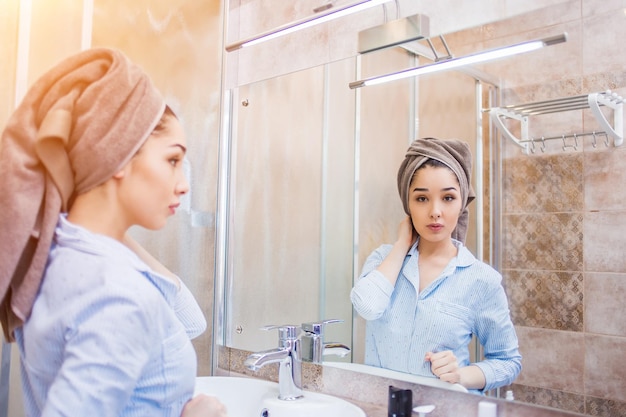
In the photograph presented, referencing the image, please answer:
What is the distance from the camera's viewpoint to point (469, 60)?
3.86 ft

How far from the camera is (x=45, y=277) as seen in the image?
0.74 m

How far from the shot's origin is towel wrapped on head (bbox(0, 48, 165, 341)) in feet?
2.35

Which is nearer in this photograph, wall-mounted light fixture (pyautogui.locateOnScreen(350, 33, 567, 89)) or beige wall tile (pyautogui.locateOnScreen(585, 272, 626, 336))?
beige wall tile (pyautogui.locateOnScreen(585, 272, 626, 336))

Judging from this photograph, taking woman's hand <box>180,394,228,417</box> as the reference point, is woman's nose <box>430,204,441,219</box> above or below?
above

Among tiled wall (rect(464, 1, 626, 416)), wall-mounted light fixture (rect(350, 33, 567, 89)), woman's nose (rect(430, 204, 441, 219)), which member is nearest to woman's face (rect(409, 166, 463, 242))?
woman's nose (rect(430, 204, 441, 219))

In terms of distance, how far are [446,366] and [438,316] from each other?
0.10m

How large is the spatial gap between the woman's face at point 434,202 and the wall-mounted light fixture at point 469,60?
0.75ft

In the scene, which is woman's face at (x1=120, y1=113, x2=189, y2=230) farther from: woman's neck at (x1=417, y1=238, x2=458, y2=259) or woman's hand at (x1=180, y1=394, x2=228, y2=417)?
woman's neck at (x1=417, y1=238, x2=458, y2=259)

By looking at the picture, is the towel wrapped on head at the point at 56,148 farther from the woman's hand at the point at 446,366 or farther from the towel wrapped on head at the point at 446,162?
the woman's hand at the point at 446,366

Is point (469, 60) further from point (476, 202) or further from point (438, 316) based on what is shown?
point (438, 316)

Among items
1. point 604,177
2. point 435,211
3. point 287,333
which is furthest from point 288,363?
point 604,177

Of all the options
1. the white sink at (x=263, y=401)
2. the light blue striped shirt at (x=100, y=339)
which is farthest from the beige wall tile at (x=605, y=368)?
the light blue striped shirt at (x=100, y=339)

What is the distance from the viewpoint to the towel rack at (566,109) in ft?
3.24

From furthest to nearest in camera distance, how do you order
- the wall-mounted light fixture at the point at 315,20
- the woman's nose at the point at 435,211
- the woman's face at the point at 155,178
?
1. the wall-mounted light fixture at the point at 315,20
2. the woman's nose at the point at 435,211
3. the woman's face at the point at 155,178
